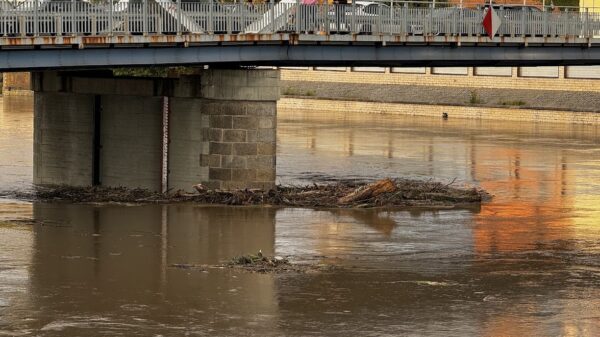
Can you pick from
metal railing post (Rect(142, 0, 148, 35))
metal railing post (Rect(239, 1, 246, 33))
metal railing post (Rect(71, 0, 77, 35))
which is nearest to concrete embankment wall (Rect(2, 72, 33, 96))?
metal railing post (Rect(239, 1, 246, 33))

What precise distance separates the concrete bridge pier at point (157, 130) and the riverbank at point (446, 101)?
3710cm

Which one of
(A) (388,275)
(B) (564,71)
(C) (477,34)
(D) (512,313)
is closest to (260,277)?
(A) (388,275)

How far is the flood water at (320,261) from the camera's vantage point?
2533 centimetres

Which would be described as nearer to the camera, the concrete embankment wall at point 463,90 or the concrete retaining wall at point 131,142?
the concrete retaining wall at point 131,142

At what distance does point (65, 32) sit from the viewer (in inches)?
1416

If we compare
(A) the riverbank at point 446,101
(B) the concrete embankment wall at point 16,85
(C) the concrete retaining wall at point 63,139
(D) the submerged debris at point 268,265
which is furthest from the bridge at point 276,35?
(B) the concrete embankment wall at point 16,85

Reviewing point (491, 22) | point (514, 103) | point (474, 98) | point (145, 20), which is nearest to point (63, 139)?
point (145, 20)

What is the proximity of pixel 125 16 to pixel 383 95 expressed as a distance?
5300 centimetres

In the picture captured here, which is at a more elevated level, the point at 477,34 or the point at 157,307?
the point at 477,34

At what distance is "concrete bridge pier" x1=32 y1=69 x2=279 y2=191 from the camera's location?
138 feet

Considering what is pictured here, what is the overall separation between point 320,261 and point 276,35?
11.4m

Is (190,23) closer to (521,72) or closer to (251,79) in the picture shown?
(251,79)

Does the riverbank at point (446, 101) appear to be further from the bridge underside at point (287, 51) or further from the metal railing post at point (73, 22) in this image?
the metal railing post at point (73, 22)

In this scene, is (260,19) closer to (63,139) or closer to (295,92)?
(63,139)
